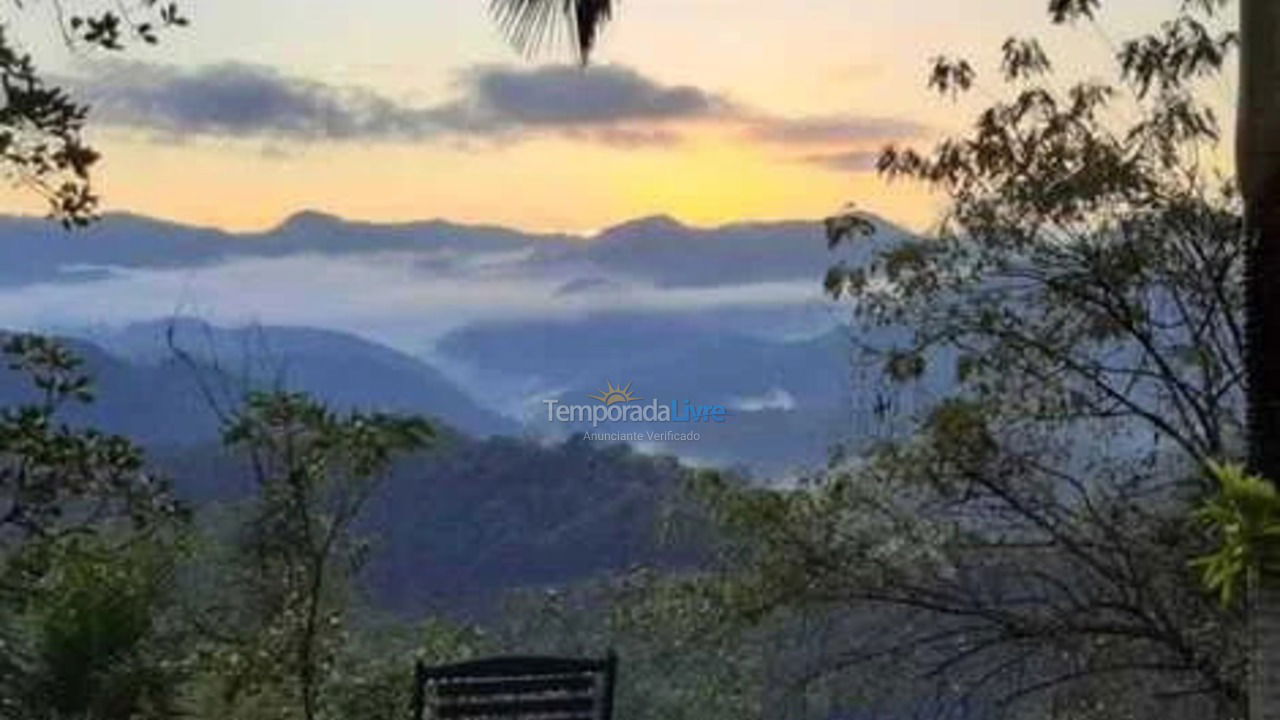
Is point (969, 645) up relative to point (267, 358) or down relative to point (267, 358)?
down

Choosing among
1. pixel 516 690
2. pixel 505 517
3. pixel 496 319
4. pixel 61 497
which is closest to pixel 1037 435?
pixel 516 690

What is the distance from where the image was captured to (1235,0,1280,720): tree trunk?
4766 mm

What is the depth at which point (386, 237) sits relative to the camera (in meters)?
66.8

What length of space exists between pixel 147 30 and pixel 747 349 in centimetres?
4503

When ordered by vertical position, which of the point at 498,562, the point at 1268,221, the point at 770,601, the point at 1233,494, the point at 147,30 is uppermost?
the point at 147,30

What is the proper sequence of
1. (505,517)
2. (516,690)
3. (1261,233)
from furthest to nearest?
(505,517), (516,690), (1261,233)

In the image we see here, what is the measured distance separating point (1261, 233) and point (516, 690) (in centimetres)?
361

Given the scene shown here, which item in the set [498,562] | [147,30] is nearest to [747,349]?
[498,562]

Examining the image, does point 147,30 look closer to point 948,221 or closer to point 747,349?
point 948,221

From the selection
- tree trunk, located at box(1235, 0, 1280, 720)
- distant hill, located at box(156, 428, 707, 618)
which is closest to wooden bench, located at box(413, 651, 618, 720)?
tree trunk, located at box(1235, 0, 1280, 720)

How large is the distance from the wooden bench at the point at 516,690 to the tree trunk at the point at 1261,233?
307 centimetres

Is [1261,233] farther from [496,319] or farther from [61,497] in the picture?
[496,319]

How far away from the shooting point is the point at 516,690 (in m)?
7.28

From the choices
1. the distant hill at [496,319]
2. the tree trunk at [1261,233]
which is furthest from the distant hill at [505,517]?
the tree trunk at [1261,233]
